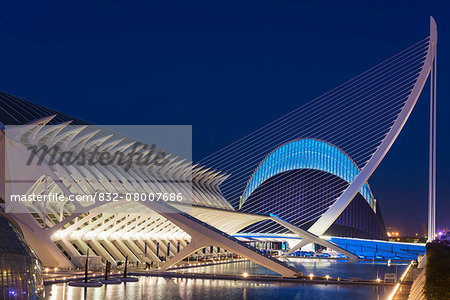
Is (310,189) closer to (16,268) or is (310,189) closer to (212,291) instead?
(212,291)

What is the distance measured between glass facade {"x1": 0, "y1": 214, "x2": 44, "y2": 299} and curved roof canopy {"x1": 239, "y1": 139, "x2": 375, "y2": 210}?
6917 centimetres

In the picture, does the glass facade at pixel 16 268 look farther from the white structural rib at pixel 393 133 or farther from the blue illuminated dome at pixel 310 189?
the blue illuminated dome at pixel 310 189

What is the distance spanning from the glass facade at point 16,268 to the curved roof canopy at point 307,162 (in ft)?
227

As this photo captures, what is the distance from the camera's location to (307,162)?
7638cm

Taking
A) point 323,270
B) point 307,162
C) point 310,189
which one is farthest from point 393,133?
point 307,162

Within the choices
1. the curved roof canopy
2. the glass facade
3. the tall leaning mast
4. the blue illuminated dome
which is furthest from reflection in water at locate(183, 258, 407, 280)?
the curved roof canopy

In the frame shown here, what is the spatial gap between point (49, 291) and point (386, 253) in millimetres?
47909

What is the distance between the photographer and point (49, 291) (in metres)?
19.2

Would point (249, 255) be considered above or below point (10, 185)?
below

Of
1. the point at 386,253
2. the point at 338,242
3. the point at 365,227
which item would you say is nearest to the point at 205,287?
the point at 338,242

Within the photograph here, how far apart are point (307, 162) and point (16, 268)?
234 feet

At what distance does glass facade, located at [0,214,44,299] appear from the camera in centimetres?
616

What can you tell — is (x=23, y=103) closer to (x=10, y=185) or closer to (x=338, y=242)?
(x=10, y=185)

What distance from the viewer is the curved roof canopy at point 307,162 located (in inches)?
2933
